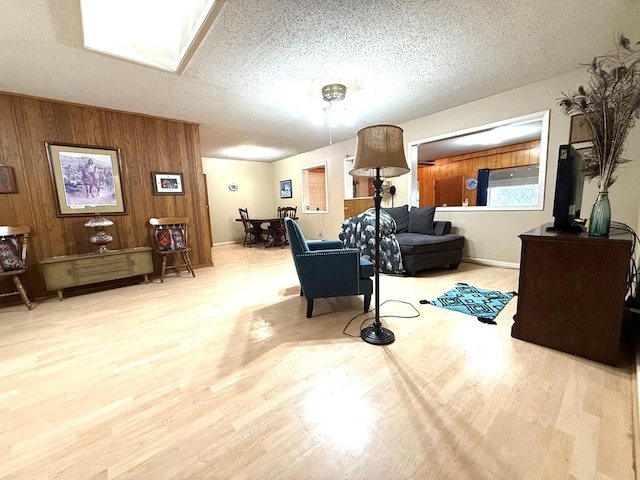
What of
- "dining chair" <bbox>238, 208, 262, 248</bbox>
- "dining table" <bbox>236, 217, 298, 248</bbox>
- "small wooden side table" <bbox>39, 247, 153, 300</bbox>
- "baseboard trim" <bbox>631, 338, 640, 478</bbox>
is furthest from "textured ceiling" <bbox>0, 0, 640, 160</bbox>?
"dining chair" <bbox>238, 208, 262, 248</bbox>

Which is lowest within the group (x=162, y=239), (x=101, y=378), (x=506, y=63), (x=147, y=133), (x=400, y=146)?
(x=101, y=378)

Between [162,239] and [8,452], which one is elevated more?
[162,239]

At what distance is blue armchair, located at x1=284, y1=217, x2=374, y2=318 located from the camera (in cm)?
210

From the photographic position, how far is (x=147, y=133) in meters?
3.76

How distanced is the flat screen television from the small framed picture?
459 cm

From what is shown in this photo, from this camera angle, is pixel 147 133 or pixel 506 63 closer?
pixel 506 63

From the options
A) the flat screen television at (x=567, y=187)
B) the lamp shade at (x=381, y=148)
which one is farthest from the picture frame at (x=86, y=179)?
the flat screen television at (x=567, y=187)

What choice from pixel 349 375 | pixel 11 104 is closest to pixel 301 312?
pixel 349 375

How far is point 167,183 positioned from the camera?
3.98 m

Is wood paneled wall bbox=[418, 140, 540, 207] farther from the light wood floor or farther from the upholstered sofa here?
the light wood floor

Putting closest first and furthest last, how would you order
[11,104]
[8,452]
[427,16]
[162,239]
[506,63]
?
[8,452], [427,16], [506,63], [11,104], [162,239]

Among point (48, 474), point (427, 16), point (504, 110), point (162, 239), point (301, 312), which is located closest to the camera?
point (48, 474)

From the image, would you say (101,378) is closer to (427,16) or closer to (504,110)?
(427,16)

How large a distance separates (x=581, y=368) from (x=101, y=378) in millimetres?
2864
